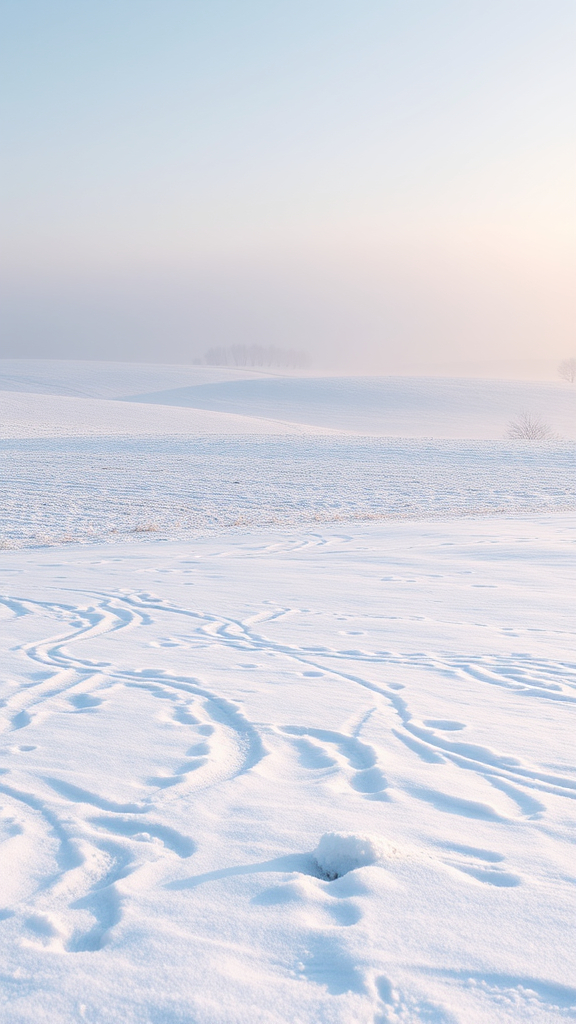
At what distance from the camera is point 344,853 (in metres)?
2.66

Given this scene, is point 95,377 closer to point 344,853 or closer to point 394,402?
point 394,402

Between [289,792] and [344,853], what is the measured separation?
677 millimetres

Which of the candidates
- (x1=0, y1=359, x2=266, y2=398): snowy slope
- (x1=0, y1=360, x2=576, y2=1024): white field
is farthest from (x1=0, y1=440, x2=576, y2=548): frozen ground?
(x1=0, y1=359, x2=266, y2=398): snowy slope

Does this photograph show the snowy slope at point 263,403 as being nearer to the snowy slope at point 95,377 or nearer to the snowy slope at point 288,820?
the snowy slope at point 95,377

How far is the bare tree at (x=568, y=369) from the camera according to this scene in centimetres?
9819

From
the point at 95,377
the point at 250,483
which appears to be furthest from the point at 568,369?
the point at 250,483

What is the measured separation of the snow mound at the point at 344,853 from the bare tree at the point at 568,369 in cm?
10324

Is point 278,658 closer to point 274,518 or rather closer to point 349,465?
point 274,518

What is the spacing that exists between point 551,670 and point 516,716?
40.9 inches

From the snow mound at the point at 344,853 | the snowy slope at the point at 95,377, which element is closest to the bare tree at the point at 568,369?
the snowy slope at the point at 95,377

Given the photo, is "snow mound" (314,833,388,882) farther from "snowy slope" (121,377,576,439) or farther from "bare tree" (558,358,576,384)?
"bare tree" (558,358,576,384)

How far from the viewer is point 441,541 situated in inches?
498

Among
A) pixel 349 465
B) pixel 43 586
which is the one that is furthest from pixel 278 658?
pixel 349 465

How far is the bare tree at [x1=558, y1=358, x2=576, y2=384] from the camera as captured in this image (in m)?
98.2
